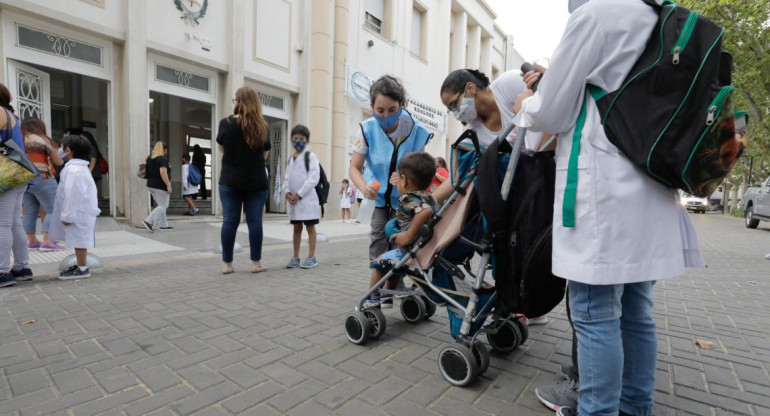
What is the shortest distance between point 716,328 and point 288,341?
3.31 m

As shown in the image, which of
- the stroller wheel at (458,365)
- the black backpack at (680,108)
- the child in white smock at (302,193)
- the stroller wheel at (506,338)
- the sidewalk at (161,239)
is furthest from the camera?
the sidewalk at (161,239)

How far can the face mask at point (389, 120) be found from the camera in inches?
122

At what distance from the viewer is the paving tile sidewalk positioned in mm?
1965

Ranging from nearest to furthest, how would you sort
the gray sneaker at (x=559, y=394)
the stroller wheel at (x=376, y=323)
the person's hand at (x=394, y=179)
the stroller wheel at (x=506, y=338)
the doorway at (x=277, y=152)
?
the gray sneaker at (x=559, y=394) → the stroller wheel at (x=506, y=338) → the stroller wheel at (x=376, y=323) → the person's hand at (x=394, y=179) → the doorway at (x=277, y=152)

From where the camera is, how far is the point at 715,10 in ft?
40.1

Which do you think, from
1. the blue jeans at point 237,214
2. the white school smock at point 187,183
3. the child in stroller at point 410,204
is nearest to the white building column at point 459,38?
the white school smock at point 187,183

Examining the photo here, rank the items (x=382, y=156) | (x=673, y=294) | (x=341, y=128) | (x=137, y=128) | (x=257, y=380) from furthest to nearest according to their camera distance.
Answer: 1. (x=341, y=128)
2. (x=137, y=128)
3. (x=673, y=294)
4. (x=382, y=156)
5. (x=257, y=380)

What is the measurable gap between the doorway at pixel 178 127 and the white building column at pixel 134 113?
511 cm

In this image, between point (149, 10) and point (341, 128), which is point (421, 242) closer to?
point (149, 10)

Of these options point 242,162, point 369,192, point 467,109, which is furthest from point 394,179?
point 242,162

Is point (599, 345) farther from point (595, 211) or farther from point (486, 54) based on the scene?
point (486, 54)

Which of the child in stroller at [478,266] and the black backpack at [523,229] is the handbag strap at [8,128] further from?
the black backpack at [523,229]

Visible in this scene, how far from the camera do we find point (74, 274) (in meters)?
4.29

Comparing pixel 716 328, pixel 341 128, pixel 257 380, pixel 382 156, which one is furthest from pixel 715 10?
pixel 257 380
